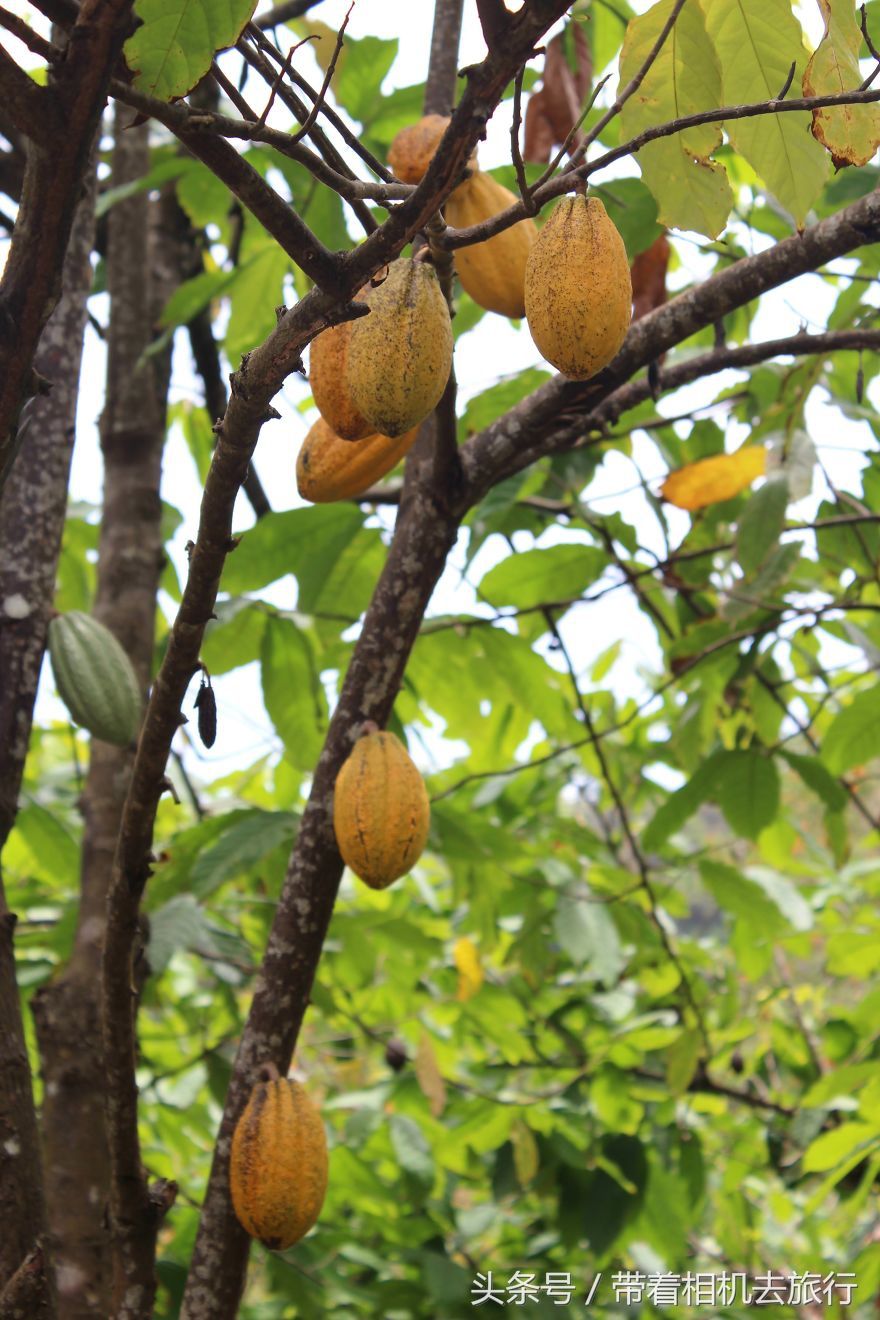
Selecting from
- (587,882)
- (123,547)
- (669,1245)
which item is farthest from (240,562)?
(669,1245)

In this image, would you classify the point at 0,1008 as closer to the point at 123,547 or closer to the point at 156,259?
the point at 123,547

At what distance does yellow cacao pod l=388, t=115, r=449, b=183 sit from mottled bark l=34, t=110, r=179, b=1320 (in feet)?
1.47

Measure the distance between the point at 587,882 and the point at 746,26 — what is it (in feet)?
6.79

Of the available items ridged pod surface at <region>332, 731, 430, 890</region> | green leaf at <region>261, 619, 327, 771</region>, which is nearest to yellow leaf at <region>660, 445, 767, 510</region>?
green leaf at <region>261, 619, 327, 771</region>

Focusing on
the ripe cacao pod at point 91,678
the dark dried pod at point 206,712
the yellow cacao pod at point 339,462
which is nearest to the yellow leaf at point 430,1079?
the ripe cacao pod at point 91,678

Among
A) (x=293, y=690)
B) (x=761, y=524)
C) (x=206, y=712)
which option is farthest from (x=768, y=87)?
(x=293, y=690)

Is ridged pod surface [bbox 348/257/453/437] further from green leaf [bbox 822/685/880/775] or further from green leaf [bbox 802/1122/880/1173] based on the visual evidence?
green leaf [bbox 802/1122/880/1173]

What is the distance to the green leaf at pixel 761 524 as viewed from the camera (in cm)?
165

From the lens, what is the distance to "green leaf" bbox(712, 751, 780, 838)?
198 centimetres

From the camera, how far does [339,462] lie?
1255 mm

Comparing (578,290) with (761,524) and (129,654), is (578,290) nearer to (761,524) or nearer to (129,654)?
(761,524)

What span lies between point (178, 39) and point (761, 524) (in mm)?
1133

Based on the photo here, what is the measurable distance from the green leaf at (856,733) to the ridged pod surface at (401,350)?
1.21 meters

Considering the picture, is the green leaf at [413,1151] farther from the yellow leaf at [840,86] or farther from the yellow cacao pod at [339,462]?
the yellow leaf at [840,86]
